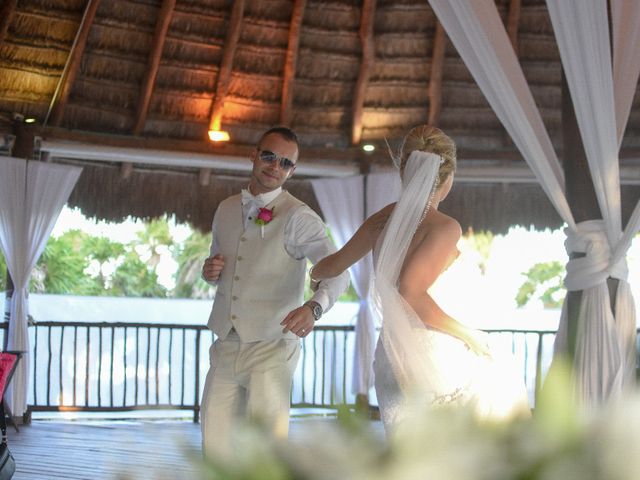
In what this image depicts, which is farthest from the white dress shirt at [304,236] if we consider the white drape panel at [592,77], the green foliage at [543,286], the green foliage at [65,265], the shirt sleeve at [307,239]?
the green foliage at [65,265]

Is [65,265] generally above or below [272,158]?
below

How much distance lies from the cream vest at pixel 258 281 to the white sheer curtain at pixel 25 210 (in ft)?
13.8

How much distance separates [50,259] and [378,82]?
16954 millimetres

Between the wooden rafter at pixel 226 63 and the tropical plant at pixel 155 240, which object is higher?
the wooden rafter at pixel 226 63

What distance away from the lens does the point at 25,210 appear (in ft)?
24.6

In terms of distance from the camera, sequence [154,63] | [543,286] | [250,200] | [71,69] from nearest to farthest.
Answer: [250,200] < [71,69] < [154,63] < [543,286]

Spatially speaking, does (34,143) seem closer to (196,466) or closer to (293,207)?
(293,207)

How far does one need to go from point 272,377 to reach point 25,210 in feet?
15.6

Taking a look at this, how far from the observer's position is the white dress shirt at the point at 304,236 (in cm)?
329

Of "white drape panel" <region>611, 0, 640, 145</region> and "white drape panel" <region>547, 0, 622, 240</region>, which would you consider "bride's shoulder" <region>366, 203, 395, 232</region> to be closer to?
"white drape panel" <region>547, 0, 622, 240</region>

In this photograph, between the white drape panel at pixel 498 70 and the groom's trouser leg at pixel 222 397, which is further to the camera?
the white drape panel at pixel 498 70

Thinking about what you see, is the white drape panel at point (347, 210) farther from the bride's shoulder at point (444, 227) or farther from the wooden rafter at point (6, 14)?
the bride's shoulder at point (444, 227)

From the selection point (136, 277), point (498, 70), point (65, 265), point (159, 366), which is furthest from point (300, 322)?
point (65, 265)

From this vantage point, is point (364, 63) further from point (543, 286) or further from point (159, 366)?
point (543, 286)
